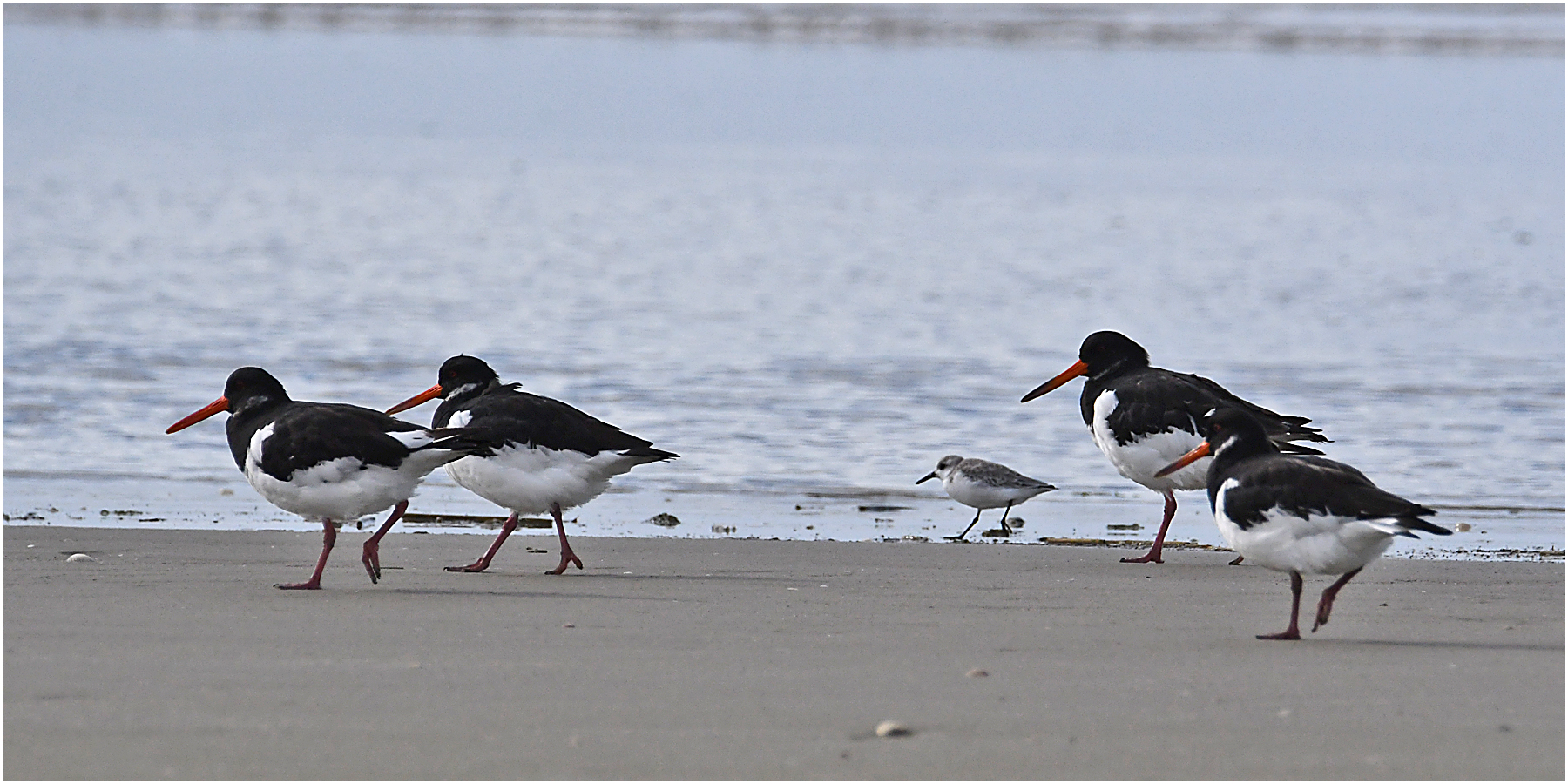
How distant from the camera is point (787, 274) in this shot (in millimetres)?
17375

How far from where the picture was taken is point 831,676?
492cm

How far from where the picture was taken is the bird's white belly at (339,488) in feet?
20.8

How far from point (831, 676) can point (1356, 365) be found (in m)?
8.85

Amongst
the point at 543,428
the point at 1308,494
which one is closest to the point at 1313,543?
the point at 1308,494

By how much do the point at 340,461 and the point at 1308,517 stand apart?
3.00m

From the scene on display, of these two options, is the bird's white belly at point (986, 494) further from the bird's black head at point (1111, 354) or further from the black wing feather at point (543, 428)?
the black wing feather at point (543, 428)

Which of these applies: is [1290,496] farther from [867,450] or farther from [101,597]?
[867,450]

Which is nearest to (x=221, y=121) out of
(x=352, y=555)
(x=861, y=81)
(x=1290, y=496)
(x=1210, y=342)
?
(x=861, y=81)

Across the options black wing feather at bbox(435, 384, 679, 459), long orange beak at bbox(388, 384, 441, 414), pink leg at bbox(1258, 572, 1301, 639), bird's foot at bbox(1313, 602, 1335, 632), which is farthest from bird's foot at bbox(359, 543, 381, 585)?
bird's foot at bbox(1313, 602, 1335, 632)

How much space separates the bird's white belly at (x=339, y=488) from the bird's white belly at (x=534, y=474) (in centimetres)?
55

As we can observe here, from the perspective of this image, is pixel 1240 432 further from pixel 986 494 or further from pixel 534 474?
pixel 534 474

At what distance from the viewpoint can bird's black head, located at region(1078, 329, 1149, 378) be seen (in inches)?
336

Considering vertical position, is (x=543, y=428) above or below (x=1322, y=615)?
above

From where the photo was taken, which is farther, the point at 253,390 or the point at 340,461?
the point at 253,390
